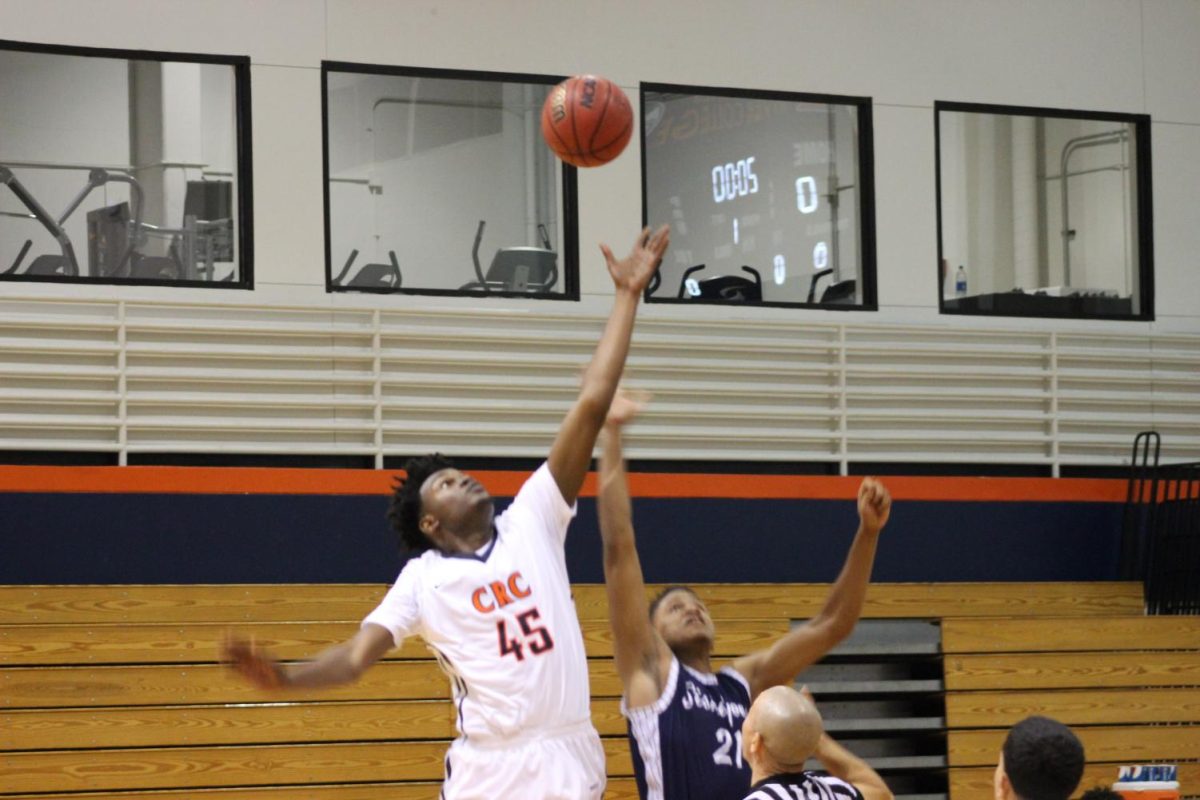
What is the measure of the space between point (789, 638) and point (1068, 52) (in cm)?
705

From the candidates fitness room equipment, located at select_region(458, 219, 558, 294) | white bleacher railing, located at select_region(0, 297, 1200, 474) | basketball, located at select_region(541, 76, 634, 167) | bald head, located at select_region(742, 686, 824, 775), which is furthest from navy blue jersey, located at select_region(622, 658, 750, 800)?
fitness room equipment, located at select_region(458, 219, 558, 294)

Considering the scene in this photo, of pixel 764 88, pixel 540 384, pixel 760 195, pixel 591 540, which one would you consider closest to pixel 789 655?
pixel 591 540

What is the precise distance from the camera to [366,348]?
954 cm

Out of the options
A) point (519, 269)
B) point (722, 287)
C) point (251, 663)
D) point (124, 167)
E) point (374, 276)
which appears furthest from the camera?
point (722, 287)

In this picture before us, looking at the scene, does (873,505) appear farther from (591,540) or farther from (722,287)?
(722,287)

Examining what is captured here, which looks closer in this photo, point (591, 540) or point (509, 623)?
point (509, 623)

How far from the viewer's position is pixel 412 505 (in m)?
4.69

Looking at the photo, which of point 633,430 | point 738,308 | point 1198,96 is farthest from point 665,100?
point 1198,96

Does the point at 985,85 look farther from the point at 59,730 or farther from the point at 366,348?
the point at 59,730

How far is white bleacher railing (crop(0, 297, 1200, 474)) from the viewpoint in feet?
29.7

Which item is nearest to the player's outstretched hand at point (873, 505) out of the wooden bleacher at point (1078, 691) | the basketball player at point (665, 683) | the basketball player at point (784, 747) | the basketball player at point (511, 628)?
the basketball player at point (665, 683)

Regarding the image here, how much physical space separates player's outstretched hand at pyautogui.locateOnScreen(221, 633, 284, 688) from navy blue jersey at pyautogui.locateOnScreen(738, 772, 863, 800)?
1164mm

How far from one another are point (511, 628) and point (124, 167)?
18.9 feet

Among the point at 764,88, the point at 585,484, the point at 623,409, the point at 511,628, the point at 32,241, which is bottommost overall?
the point at 511,628
